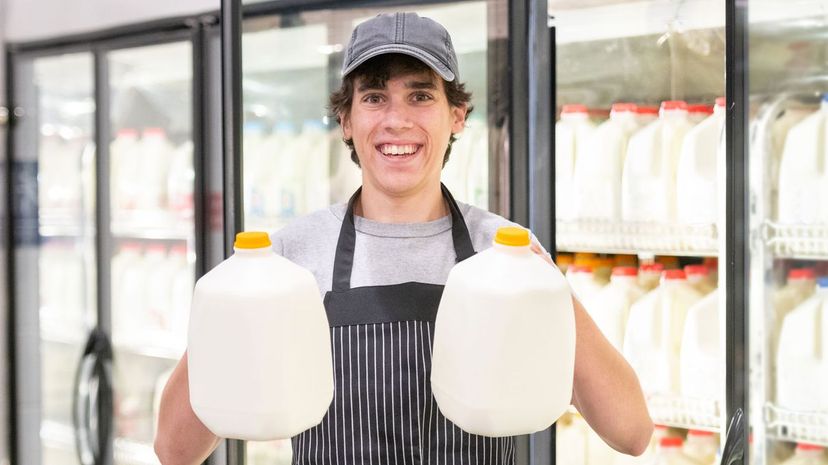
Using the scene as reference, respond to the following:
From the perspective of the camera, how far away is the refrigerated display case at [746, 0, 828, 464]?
5.31 feet

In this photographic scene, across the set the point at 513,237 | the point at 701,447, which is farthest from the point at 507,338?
the point at 701,447

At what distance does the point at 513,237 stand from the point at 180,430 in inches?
24.8

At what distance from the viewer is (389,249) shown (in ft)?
3.40

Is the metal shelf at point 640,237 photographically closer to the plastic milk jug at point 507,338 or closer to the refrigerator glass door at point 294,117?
the refrigerator glass door at point 294,117

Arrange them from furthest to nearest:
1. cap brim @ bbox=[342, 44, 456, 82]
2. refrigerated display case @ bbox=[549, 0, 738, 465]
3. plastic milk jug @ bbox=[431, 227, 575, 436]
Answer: refrigerated display case @ bbox=[549, 0, 738, 465], cap brim @ bbox=[342, 44, 456, 82], plastic milk jug @ bbox=[431, 227, 575, 436]

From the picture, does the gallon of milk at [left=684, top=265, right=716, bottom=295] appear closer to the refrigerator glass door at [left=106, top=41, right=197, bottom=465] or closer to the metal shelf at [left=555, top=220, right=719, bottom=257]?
the metal shelf at [left=555, top=220, right=719, bottom=257]

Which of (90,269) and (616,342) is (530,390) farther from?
(90,269)

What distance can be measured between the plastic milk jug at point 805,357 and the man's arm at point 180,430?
126 cm

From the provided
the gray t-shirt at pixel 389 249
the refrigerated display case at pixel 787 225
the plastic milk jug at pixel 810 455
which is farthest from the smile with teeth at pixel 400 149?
the plastic milk jug at pixel 810 455

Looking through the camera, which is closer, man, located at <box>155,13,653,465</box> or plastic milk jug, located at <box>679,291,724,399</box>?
man, located at <box>155,13,653,465</box>

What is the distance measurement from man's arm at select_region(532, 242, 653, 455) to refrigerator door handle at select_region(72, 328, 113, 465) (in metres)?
2.06

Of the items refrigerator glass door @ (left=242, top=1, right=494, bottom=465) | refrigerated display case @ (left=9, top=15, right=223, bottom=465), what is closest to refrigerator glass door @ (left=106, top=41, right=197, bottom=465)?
refrigerated display case @ (left=9, top=15, right=223, bottom=465)

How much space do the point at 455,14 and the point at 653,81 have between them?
0.46 meters

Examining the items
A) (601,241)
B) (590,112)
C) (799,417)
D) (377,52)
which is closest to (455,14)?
(590,112)
